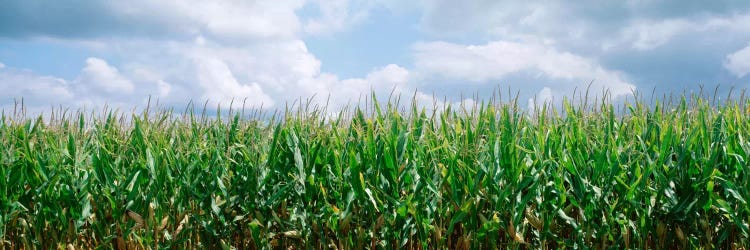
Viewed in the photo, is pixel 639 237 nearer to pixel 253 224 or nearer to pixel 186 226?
pixel 253 224

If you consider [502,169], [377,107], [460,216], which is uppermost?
[377,107]

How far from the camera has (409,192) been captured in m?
4.43

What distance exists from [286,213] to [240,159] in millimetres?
581

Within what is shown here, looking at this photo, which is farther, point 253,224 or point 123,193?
point 123,193

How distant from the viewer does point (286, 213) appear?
15.4 feet

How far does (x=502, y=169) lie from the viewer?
14.2 feet

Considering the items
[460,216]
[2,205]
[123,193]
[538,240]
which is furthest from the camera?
[2,205]

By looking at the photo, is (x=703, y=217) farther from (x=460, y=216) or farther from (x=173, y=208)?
(x=173, y=208)

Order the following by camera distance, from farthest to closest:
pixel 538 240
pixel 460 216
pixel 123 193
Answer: pixel 123 193
pixel 538 240
pixel 460 216

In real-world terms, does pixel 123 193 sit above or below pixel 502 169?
below

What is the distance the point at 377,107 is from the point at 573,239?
1.81m

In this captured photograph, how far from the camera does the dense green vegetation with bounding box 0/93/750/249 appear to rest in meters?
4.32

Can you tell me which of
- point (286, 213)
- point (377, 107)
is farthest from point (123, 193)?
point (377, 107)

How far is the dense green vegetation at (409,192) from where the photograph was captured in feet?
14.2
